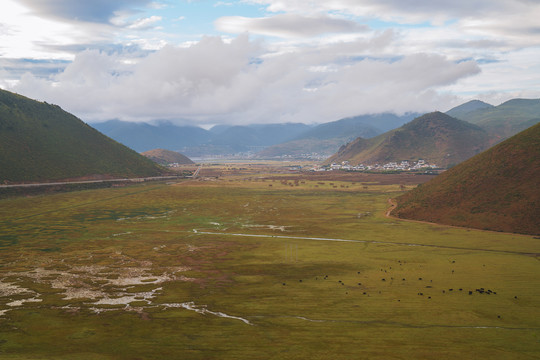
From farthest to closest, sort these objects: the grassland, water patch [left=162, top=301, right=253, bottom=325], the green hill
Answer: the green hill < water patch [left=162, top=301, right=253, bottom=325] < the grassland

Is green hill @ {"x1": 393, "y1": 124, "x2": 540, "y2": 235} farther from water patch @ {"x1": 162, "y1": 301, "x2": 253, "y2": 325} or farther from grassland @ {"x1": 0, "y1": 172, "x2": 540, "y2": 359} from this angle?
water patch @ {"x1": 162, "y1": 301, "x2": 253, "y2": 325}

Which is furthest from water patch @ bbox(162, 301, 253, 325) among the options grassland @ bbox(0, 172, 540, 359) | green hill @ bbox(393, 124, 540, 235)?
green hill @ bbox(393, 124, 540, 235)

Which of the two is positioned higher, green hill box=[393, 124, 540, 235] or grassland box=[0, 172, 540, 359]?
green hill box=[393, 124, 540, 235]

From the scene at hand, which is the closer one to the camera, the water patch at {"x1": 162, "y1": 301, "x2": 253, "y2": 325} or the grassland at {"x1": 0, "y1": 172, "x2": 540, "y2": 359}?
the grassland at {"x1": 0, "y1": 172, "x2": 540, "y2": 359}

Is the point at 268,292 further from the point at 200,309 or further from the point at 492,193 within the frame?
the point at 492,193

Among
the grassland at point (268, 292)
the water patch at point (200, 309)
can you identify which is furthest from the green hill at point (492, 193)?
the water patch at point (200, 309)

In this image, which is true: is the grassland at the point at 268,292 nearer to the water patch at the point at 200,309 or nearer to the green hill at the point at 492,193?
the water patch at the point at 200,309

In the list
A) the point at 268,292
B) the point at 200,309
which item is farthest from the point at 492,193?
the point at 200,309

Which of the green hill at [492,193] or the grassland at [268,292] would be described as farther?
the green hill at [492,193]
